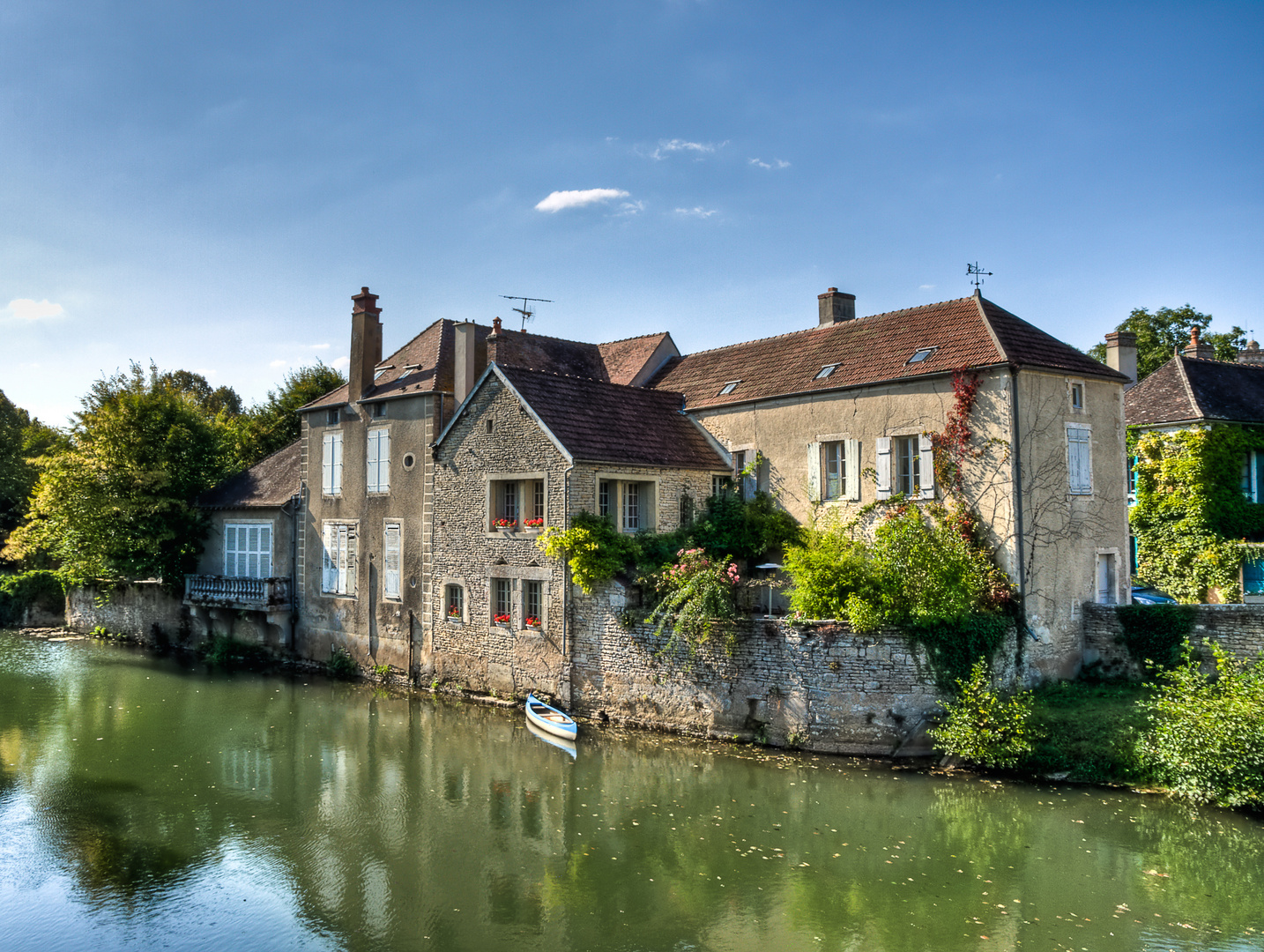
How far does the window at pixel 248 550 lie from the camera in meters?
28.1

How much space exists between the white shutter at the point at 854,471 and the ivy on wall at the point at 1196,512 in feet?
30.1

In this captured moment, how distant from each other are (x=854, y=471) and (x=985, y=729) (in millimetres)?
6411

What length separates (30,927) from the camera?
34.0 ft

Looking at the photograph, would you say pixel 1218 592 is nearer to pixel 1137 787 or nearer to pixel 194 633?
pixel 1137 787

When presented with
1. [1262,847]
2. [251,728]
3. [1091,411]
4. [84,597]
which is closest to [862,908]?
[1262,847]

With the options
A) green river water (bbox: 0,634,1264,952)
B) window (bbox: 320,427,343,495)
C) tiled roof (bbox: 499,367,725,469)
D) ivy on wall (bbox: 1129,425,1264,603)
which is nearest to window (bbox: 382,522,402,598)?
window (bbox: 320,427,343,495)

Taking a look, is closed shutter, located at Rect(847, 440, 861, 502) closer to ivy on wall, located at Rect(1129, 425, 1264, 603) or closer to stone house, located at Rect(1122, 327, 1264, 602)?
stone house, located at Rect(1122, 327, 1264, 602)

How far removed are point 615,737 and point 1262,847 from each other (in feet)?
34.8

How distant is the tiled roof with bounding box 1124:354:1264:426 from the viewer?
923 inches

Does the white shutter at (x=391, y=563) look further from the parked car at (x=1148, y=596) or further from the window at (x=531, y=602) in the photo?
the parked car at (x=1148, y=596)

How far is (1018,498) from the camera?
1742cm

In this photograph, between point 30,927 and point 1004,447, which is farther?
point 1004,447

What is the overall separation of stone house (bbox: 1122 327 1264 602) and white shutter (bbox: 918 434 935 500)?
5889mm

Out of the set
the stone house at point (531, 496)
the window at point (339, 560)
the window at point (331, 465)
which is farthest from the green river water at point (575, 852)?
the window at point (331, 465)
